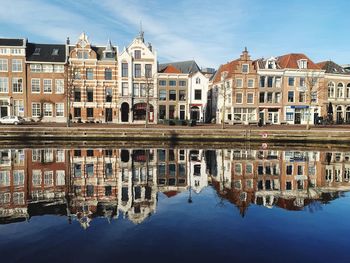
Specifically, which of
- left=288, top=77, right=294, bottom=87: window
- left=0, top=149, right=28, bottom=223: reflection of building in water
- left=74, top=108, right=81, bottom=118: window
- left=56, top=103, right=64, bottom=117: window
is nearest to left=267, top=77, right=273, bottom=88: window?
left=288, top=77, right=294, bottom=87: window

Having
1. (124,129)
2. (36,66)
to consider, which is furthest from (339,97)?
(36,66)

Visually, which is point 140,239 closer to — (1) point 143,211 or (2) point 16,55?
(1) point 143,211

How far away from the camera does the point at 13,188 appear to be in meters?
18.9

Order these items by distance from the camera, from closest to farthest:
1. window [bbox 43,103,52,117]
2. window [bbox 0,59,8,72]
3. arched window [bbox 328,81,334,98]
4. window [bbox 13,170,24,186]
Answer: window [bbox 13,170,24,186] < window [bbox 0,59,8,72] < window [bbox 43,103,52,117] < arched window [bbox 328,81,334,98]

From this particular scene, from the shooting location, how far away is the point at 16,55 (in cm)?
5609

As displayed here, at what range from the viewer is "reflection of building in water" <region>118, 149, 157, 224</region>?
1541cm

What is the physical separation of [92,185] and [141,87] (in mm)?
41270

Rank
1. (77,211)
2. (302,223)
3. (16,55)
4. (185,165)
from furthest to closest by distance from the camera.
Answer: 1. (16,55)
2. (185,165)
3. (77,211)
4. (302,223)

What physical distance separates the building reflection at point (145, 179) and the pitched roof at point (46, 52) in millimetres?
28880

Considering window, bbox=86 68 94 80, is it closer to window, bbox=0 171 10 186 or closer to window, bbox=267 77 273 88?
window, bbox=267 77 273 88

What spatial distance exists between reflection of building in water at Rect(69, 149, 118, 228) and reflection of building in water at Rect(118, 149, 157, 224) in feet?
1.66

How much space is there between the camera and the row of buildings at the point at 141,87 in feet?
186

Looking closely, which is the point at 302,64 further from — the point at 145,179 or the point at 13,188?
the point at 13,188

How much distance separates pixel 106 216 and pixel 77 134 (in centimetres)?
2909
